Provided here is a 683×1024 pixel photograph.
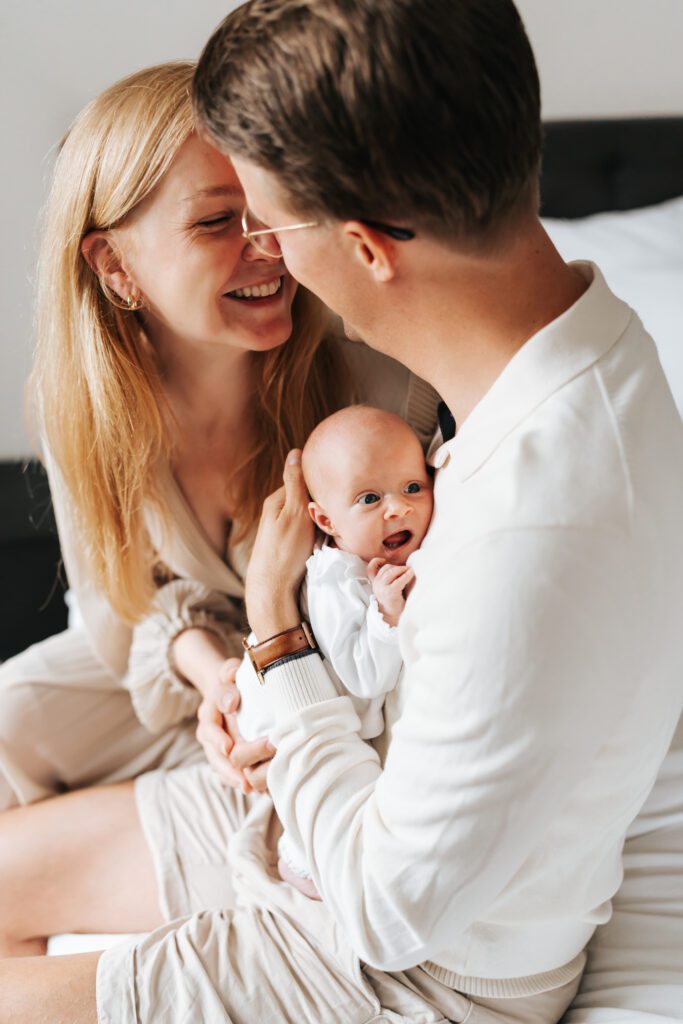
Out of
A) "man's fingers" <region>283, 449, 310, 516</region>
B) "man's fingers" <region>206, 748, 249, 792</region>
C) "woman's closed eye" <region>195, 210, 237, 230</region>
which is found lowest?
"man's fingers" <region>206, 748, 249, 792</region>

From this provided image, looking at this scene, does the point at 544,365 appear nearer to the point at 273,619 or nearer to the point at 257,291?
the point at 273,619

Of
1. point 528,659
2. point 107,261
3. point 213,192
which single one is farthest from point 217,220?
point 528,659

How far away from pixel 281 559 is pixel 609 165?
1312 millimetres

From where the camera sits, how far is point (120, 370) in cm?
143

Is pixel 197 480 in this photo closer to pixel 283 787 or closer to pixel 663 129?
pixel 283 787

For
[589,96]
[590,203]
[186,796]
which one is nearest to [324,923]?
[186,796]

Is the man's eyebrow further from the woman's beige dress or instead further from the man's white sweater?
the man's white sweater

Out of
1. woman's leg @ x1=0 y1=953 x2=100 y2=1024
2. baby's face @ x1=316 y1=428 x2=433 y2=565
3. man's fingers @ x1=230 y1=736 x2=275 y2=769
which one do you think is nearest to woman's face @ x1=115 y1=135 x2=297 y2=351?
baby's face @ x1=316 y1=428 x2=433 y2=565

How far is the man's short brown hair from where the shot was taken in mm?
714

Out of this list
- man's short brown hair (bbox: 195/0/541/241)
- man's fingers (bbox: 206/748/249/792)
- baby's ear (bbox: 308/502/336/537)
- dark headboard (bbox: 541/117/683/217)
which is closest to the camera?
man's short brown hair (bbox: 195/0/541/241)

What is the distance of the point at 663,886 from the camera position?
1.23 m

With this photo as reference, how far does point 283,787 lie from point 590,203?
59.3 inches

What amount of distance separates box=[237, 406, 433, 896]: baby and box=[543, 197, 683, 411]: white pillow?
19.6 inches

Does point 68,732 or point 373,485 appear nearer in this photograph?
point 373,485
